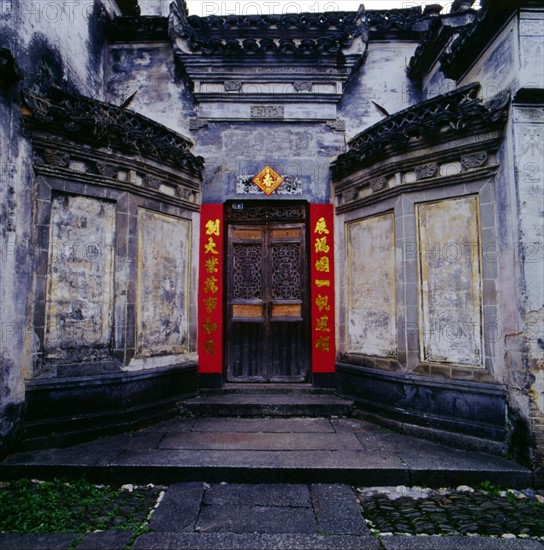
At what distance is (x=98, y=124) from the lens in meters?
5.14

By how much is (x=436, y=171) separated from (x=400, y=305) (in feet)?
6.40

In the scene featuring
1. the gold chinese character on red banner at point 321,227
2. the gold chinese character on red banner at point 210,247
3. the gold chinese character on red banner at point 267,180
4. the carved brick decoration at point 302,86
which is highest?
the carved brick decoration at point 302,86

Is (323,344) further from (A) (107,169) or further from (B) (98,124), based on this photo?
(B) (98,124)


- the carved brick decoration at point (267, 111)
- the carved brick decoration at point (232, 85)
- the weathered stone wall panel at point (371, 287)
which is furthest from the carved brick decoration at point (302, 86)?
the weathered stone wall panel at point (371, 287)

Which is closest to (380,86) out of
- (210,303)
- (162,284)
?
(210,303)

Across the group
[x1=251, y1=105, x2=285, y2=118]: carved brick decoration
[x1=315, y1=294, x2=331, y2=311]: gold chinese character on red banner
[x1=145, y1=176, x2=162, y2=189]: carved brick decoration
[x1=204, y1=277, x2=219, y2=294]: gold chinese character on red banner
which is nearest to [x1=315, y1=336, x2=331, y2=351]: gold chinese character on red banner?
[x1=315, y1=294, x2=331, y2=311]: gold chinese character on red banner

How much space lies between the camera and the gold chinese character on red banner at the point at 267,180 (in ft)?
22.7

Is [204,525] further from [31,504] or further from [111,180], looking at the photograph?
[111,180]

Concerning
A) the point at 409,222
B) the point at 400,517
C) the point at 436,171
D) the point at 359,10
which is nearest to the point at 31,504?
the point at 400,517

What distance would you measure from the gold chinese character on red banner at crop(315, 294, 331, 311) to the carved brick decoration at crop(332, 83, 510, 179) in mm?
2328

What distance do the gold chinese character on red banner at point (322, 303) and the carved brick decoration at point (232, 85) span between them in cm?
421

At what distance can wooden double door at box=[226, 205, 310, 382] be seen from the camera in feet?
22.5

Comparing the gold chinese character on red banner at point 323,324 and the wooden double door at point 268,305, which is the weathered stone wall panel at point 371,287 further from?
the wooden double door at point 268,305

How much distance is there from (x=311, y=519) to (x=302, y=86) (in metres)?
6.92
